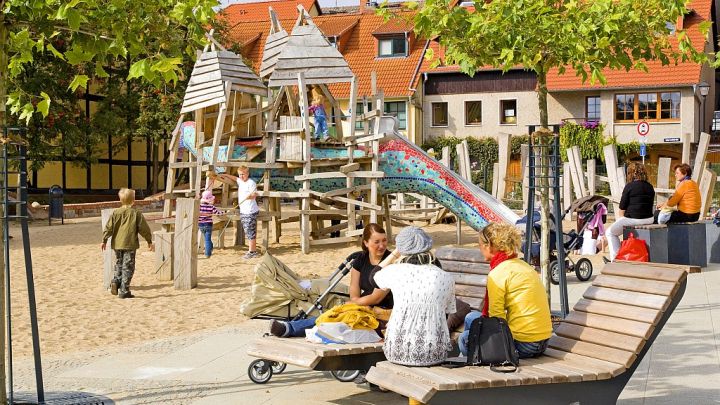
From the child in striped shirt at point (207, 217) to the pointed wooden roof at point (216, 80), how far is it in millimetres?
1988

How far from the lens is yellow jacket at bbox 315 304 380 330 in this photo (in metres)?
6.68

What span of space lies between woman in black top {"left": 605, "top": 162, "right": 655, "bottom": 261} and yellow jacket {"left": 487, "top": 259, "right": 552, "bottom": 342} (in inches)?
323

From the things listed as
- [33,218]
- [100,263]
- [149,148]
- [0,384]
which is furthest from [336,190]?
[149,148]

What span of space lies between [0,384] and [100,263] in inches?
469


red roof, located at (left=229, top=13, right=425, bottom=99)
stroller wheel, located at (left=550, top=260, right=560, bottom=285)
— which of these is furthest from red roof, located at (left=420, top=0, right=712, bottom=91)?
stroller wheel, located at (left=550, top=260, right=560, bottom=285)

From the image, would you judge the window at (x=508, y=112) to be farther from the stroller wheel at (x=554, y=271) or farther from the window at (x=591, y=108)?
the stroller wheel at (x=554, y=271)

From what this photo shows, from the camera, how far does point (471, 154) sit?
46.3 m

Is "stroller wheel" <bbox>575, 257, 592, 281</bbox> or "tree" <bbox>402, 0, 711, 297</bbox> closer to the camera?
"tree" <bbox>402, 0, 711, 297</bbox>

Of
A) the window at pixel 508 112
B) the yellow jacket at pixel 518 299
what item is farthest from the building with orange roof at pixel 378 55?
the yellow jacket at pixel 518 299

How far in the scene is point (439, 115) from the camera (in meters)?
47.8

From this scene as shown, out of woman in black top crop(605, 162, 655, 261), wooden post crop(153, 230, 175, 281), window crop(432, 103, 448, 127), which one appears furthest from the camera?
window crop(432, 103, 448, 127)

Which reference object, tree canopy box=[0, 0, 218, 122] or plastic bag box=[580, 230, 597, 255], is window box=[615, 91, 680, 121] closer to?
plastic bag box=[580, 230, 597, 255]

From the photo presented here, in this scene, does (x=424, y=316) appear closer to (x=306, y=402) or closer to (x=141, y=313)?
(x=306, y=402)

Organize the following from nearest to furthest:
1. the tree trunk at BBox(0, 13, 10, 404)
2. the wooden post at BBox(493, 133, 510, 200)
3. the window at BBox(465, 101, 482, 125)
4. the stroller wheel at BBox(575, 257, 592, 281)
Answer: the tree trunk at BBox(0, 13, 10, 404) < the stroller wheel at BBox(575, 257, 592, 281) < the wooden post at BBox(493, 133, 510, 200) < the window at BBox(465, 101, 482, 125)
